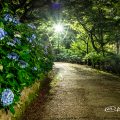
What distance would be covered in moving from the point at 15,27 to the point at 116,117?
9.90 ft

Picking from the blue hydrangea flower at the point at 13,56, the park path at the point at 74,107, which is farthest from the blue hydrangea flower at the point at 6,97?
the park path at the point at 74,107

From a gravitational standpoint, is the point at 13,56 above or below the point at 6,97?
above

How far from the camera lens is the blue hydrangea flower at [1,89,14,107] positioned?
410 centimetres

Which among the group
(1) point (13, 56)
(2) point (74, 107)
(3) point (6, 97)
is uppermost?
(1) point (13, 56)

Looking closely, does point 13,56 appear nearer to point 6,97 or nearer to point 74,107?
point 6,97

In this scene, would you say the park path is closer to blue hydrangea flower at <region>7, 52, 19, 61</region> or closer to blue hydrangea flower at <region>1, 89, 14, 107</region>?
blue hydrangea flower at <region>7, 52, 19, 61</region>

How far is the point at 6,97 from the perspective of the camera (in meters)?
4.12

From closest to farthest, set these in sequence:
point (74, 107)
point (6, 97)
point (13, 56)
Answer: point (6, 97), point (13, 56), point (74, 107)

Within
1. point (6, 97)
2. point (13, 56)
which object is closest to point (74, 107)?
point (13, 56)

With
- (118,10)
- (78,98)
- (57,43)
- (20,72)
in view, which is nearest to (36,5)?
(78,98)

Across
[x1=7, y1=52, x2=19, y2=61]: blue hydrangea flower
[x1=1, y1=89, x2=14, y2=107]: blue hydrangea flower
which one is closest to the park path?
[x1=7, y1=52, x2=19, y2=61]: blue hydrangea flower

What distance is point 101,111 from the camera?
6.86 metres

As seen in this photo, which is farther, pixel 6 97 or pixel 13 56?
pixel 13 56

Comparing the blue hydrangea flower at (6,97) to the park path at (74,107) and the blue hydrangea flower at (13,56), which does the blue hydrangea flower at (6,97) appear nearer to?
the blue hydrangea flower at (13,56)
